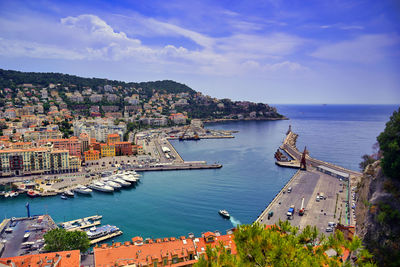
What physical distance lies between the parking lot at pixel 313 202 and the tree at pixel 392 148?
4237mm

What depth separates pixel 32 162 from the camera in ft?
70.9

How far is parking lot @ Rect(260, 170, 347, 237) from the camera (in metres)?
13.2

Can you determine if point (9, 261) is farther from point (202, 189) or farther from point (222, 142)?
point (222, 142)

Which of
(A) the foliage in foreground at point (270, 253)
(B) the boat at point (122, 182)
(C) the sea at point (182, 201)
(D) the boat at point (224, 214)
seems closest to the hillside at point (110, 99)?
(B) the boat at point (122, 182)

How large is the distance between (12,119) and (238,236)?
44512mm

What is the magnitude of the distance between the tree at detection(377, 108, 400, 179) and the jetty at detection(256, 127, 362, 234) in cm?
395

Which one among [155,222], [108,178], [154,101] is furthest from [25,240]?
[154,101]

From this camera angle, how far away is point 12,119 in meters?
39.1

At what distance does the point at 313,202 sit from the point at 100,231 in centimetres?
1168

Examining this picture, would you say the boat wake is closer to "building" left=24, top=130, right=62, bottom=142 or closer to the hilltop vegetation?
the hilltop vegetation

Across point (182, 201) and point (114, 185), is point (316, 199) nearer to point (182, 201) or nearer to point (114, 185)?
point (182, 201)

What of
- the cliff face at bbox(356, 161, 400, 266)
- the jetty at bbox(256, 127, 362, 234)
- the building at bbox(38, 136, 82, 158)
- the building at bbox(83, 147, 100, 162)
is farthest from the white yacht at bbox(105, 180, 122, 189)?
the cliff face at bbox(356, 161, 400, 266)

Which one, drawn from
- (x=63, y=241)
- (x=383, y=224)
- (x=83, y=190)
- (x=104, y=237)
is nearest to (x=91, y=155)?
(x=83, y=190)

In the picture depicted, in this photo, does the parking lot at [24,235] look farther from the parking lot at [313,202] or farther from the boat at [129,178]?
the parking lot at [313,202]
